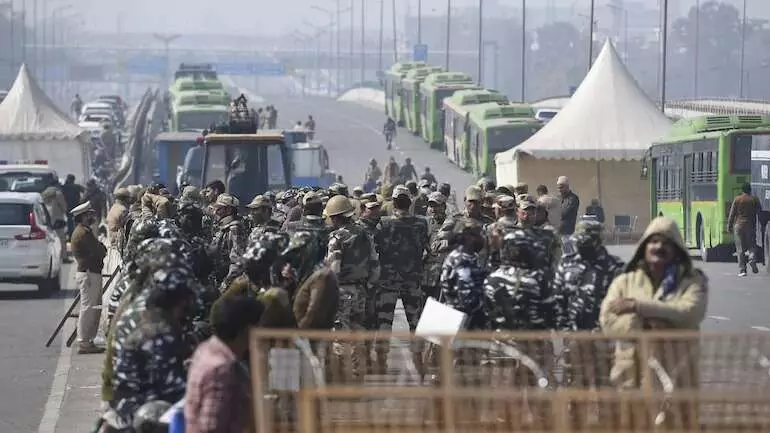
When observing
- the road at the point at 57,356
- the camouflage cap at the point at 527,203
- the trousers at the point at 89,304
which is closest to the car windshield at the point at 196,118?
the road at the point at 57,356

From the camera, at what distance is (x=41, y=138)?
5700 cm

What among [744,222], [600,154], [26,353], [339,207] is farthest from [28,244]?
[600,154]

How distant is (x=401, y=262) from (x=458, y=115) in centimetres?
5165

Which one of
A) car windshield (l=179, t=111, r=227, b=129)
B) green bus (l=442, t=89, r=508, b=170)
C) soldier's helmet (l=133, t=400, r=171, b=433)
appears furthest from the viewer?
car windshield (l=179, t=111, r=227, b=129)

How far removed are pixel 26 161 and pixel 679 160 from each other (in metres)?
22.2

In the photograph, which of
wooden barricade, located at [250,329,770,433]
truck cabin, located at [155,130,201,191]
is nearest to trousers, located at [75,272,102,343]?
wooden barricade, located at [250,329,770,433]

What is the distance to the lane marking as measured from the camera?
624 inches

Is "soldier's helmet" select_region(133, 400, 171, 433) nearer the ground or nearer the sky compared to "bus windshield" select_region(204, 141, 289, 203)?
nearer the sky

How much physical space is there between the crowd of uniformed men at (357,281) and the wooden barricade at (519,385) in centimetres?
14

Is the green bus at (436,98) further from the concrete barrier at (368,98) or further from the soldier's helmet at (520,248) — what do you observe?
the soldier's helmet at (520,248)

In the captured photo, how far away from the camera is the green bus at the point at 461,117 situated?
66500 millimetres

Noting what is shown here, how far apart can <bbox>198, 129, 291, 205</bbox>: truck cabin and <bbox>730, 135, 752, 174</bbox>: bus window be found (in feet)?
24.9

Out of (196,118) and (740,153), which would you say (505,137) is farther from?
(740,153)

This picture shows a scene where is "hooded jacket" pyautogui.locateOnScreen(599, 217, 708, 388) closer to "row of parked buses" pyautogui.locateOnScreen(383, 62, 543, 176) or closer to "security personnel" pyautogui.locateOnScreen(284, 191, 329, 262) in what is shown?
"security personnel" pyautogui.locateOnScreen(284, 191, 329, 262)
